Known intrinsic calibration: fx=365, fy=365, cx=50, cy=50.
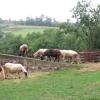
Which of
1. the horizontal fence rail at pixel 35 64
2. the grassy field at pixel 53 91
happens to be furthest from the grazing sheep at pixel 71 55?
the grassy field at pixel 53 91

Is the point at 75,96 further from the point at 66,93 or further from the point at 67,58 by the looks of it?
the point at 67,58

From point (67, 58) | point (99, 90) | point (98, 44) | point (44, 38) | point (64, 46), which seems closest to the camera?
point (99, 90)

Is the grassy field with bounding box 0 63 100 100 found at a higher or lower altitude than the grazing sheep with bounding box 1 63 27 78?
higher

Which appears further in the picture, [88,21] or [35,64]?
[88,21]

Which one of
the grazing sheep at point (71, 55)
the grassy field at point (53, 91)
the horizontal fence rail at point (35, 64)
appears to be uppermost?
the grassy field at point (53, 91)

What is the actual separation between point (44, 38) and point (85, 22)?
25.2 m

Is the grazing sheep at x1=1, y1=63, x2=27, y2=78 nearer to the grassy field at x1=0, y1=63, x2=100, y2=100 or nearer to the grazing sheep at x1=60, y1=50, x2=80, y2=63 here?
the grassy field at x1=0, y1=63, x2=100, y2=100

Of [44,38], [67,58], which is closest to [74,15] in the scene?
[67,58]

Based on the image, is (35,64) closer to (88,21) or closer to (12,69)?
(12,69)

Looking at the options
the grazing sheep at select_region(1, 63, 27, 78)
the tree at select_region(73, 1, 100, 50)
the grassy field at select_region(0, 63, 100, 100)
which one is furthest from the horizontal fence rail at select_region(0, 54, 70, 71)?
the tree at select_region(73, 1, 100, 50)

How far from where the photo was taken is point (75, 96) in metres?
13.3

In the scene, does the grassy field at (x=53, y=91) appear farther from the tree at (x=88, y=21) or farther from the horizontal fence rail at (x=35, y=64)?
the tree at (x=88, y=21)

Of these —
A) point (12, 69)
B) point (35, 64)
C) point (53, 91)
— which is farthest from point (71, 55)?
point (53, 91)

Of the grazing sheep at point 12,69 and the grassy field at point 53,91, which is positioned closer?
A: the grassy field at point 53,91
